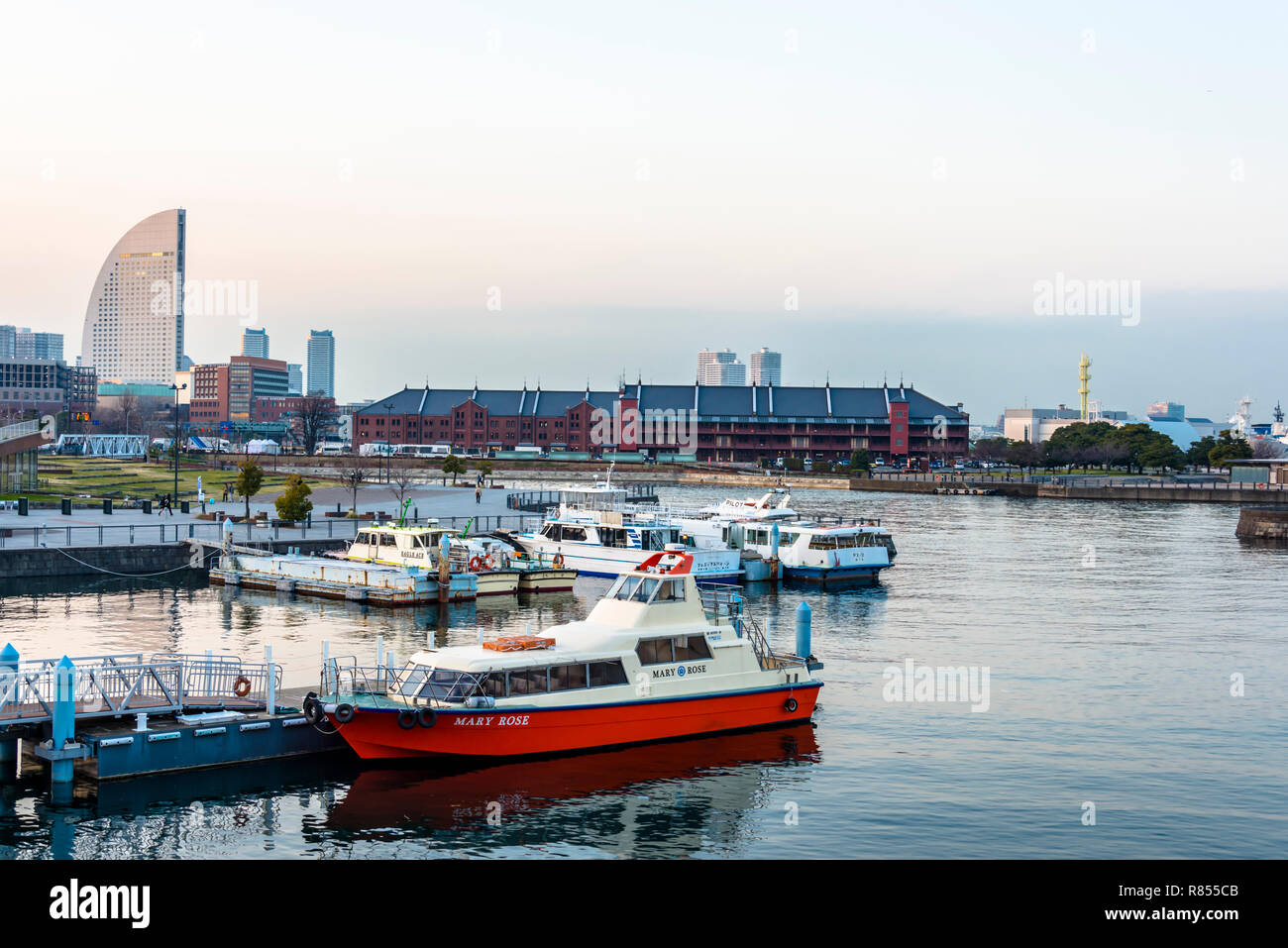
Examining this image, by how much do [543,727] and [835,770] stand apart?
7.05 m

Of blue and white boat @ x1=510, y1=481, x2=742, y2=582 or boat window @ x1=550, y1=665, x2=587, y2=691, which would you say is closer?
boat window @ x1=550, y1=665, x2=587, y2=691

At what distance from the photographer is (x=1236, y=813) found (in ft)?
83.3

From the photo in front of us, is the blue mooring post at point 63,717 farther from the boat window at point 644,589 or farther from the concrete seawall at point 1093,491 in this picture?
the concrete seawall at point 1093,491

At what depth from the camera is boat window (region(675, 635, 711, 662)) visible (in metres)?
29.9

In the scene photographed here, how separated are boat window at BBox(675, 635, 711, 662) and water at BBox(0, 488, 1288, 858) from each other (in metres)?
2.22

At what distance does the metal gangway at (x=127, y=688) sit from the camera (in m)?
25.2

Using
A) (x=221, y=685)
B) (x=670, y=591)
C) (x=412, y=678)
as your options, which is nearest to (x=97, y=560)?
(x=221, y=685)

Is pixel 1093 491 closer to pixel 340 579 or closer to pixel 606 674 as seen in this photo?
pixel 340 579

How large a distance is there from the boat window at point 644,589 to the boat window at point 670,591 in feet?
0.69

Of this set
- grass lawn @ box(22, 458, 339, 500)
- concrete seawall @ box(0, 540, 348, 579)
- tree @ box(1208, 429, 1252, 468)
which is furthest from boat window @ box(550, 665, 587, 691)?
tree @ box(1208, 429, 1252, 468)

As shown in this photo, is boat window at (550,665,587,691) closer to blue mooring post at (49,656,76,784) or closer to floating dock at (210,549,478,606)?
blue mooring post at (49,656,76,784)

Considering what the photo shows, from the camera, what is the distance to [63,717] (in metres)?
24.7
